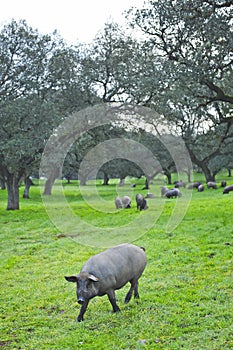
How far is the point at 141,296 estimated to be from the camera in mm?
11469

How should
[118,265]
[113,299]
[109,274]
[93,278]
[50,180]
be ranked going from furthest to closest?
1. [50,180]
2. [118,265]
3. [113,299]
4. [109,274]
5. [93,278]

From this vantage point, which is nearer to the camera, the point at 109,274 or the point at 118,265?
the point at 109,274

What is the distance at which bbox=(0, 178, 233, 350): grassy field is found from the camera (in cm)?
885

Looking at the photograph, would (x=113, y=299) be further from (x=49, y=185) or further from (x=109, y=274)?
(x=49, y=185)

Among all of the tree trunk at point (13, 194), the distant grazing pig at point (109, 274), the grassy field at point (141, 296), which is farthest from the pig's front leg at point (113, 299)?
the tree trunk at point (13, 194)

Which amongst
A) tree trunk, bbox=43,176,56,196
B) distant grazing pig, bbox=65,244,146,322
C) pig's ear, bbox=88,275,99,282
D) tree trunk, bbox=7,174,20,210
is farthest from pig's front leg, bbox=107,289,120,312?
tree trunk, bbox=43,176,56,196

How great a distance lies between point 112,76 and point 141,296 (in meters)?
24.3

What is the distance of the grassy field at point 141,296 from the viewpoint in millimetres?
8852

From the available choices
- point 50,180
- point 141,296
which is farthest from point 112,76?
point 141,296

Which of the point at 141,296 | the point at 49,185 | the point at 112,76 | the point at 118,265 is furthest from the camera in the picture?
the point at 49,185

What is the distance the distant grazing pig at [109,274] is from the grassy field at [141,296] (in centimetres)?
65

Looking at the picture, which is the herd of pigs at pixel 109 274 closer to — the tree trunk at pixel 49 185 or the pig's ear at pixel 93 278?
the pig's ear at pixel 93 278

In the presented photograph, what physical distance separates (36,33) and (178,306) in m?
27.7

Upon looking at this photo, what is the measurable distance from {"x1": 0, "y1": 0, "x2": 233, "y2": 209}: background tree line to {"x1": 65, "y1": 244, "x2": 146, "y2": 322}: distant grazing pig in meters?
12.7
